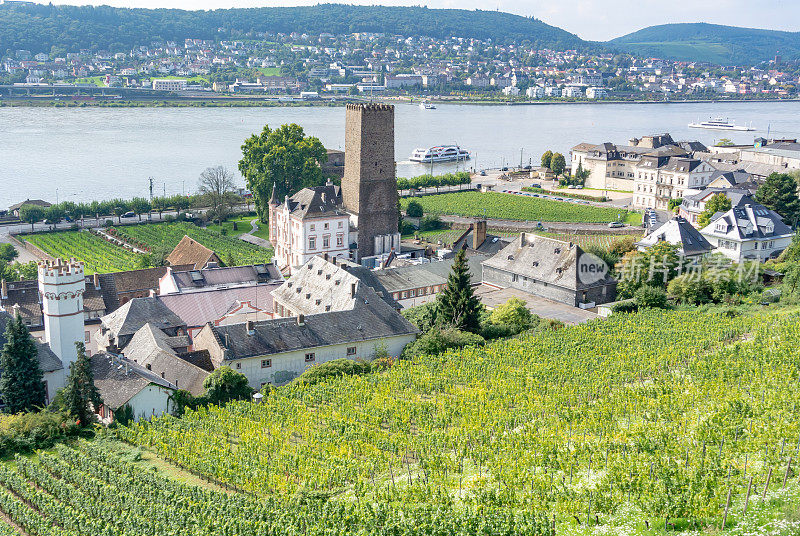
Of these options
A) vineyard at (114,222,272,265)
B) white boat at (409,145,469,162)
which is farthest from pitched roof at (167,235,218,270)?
white boat at (409,145,469,162)

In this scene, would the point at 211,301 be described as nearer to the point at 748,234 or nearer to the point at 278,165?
the point at 278,165

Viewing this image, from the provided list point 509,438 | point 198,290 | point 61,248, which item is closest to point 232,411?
point 509,438

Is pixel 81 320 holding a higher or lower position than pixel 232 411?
higher

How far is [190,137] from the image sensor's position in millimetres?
137000

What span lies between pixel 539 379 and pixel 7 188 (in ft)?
260

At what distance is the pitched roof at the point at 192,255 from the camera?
51.5 m

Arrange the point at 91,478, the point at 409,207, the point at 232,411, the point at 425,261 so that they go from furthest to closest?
the point at 409,207 < the point at 425,261 < the point at 232,411 < the point at 91,478

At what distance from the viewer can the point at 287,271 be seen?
59.8 metres

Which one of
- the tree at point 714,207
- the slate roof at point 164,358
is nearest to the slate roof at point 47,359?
the slate roof at point 164,358

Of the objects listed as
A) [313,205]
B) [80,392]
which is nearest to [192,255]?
[313,205]

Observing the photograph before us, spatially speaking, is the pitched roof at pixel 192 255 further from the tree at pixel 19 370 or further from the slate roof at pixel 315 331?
the tree at pixel 19 370

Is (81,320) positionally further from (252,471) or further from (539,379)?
(539,379)

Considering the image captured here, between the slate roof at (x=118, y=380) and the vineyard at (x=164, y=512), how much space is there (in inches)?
177

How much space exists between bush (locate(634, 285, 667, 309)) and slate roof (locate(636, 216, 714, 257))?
6428 mm
